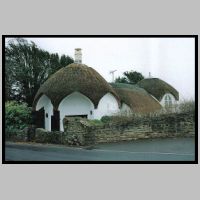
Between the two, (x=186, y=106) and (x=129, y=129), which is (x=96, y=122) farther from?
(x=186, y=106)

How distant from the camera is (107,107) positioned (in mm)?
13664

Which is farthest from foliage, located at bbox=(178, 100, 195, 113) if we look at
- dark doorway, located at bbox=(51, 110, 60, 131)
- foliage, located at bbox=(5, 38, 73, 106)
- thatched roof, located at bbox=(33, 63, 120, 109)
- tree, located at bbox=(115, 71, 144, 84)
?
dark doorway, located at bbox=(51, 110, 60, 131)

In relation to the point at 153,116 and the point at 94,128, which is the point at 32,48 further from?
the point at 153,116

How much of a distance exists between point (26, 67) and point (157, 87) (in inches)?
134

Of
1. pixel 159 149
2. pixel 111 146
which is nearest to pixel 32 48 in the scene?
pixel 111 146

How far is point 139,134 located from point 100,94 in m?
1.47

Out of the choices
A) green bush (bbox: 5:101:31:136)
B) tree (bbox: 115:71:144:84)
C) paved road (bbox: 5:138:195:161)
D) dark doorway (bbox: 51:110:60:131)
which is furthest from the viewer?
dark doorway (bbox: 51:110:60:131)

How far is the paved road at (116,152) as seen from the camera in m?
13.0

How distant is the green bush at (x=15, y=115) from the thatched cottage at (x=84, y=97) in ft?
0.88

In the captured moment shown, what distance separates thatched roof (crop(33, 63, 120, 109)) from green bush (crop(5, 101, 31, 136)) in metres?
0.35

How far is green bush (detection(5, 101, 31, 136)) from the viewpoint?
13180mm

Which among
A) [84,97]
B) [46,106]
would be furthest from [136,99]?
[46,106]

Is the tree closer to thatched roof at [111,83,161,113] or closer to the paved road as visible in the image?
thatched roof at [111,83,161,113]

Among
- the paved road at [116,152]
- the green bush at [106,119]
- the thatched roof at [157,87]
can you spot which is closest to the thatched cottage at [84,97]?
the thatched roof at [157,87]
